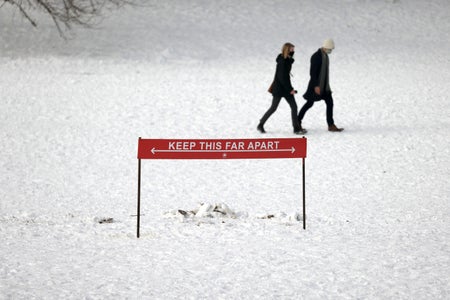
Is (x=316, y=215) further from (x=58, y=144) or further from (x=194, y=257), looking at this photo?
(x=58, y=144)

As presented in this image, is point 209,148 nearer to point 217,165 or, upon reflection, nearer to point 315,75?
point 217,165

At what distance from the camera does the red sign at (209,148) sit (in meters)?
7.22

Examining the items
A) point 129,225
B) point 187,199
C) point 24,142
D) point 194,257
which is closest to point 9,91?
point 24,142

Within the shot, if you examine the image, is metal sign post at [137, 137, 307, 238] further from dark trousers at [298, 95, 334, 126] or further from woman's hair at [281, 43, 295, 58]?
dark trousers at [298, 95, 334, 126]

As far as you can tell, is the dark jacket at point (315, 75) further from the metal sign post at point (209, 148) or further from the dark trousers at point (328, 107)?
the metal sign post at point (209, 148)

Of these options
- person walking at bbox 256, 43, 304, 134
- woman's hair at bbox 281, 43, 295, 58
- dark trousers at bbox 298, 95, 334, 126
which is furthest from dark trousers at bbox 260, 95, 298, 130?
woman's hair at bbox 281, 43, 295, 58

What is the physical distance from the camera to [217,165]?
11.2m

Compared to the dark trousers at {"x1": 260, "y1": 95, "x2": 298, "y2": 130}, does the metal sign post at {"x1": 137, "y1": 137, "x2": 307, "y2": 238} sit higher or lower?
lower

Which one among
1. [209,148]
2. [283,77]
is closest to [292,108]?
[283,77]

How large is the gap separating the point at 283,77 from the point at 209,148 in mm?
5404

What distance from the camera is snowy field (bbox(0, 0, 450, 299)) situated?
247 inches

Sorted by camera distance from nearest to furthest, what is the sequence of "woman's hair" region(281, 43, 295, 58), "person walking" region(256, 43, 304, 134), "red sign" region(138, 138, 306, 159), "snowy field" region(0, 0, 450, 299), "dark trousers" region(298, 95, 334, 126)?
"snowy field" region(0, 0, 450, 299)
"red sign" region(138, 138, 306, 159)
"woman's hair" region(281, 43, 295, 58)
"person walking" region(256, 43, 304, 134)
"dark trousers" region(298, 95, 334, 126)

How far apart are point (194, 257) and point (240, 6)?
18.3 m

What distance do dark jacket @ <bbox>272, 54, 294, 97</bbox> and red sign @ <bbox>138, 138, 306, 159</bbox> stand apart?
5.12 m
